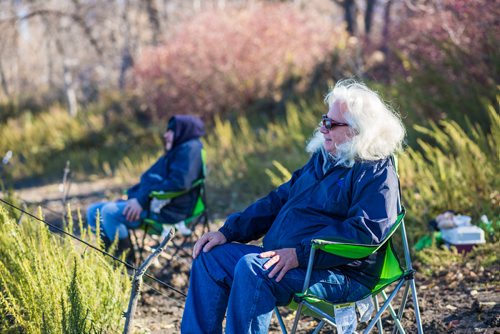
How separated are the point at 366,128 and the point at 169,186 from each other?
6.11 feet

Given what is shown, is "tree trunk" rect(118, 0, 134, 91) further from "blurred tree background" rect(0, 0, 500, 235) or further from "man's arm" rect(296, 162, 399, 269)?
"man's arm" rect(296, 162, 399, 269)

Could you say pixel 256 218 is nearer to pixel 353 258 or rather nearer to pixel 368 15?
pixel 353 258

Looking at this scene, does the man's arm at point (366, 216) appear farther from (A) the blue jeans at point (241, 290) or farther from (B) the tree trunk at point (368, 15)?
(B) the tree trunk at point (368, 15)

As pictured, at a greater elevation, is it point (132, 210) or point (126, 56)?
point (126, 56)

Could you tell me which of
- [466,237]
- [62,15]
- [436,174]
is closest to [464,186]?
[436,174]

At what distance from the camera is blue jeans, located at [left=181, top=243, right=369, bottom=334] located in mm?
2490

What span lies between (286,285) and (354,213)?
0.40 m

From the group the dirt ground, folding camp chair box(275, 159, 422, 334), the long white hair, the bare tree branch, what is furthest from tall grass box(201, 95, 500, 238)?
the bare tree branch

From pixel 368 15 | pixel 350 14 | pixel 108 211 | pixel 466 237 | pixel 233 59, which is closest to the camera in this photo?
pixel 466 237

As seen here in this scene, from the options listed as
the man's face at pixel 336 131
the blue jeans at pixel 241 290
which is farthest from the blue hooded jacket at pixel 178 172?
the man's face at pixel 336 131

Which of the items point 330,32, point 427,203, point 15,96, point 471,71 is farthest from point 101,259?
point 15,96

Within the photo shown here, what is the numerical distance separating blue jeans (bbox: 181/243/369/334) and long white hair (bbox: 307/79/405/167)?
50cm

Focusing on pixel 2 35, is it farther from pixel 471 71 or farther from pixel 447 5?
pixel 471 71

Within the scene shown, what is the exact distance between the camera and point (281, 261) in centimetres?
256
